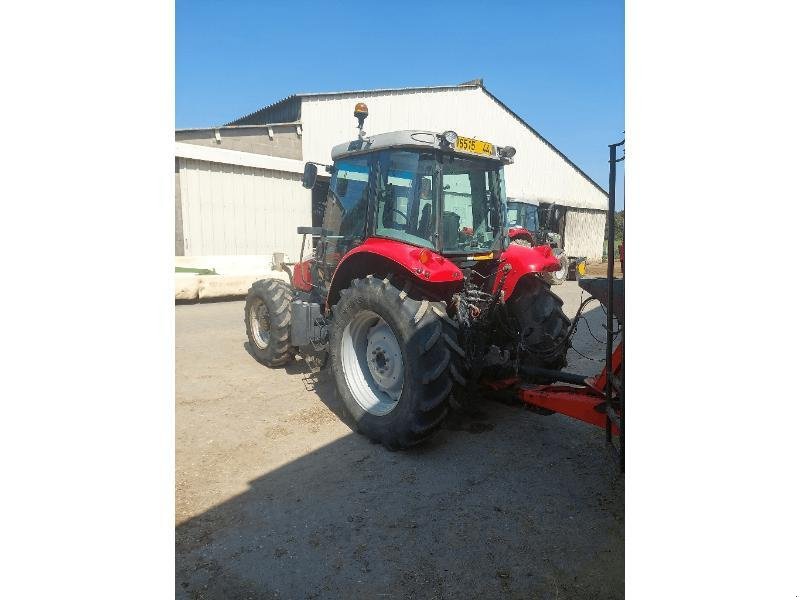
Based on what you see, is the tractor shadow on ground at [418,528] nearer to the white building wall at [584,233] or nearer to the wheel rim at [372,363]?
the wheel rim at [372,363]

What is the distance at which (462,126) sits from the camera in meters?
16.9

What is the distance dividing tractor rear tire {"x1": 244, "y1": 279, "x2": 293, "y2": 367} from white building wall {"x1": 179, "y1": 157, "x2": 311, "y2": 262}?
585 cm

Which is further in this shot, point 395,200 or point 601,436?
point 395,200

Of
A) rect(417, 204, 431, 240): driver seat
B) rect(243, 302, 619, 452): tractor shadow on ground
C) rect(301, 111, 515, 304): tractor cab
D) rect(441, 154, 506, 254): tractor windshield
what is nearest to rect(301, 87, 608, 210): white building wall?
rect(243, 302, 619, 452): tractor shadow on ground

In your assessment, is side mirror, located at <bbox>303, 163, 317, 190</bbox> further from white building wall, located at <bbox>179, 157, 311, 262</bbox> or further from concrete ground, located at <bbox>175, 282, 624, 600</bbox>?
white building wall, located at <bbox>179, 157, 311, 262</bbox>

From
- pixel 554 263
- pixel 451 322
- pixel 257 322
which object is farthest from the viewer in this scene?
pixel 257 322

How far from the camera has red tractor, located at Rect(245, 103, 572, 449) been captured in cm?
319

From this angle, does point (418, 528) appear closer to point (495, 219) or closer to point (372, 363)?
point (372, 363)

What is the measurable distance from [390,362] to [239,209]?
886 centimetres
